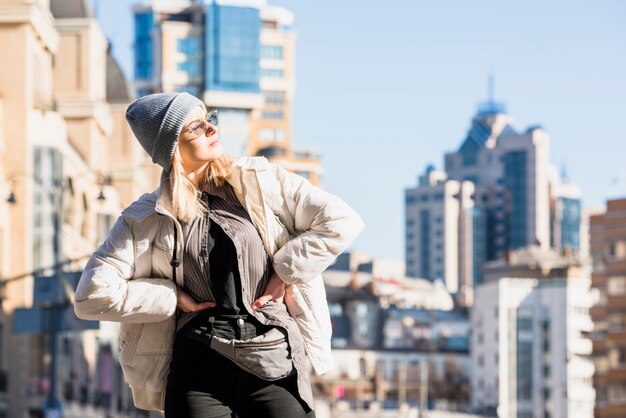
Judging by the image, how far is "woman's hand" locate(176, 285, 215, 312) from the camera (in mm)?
6051

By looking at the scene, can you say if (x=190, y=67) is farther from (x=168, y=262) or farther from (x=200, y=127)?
(x=168, y=262)

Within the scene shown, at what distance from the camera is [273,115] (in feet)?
606

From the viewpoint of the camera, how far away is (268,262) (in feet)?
20.4

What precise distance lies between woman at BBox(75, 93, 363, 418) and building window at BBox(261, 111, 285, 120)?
177m

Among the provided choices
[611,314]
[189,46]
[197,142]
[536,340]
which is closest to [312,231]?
[197,142]

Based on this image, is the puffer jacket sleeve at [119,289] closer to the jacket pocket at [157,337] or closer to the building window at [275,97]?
the jacket pocket at [157,337]

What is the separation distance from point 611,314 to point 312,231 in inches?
3589

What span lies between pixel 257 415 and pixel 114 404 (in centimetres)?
6240

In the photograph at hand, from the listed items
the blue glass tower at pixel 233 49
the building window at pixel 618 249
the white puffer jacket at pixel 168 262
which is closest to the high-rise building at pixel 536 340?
the blue glass tower at pixel 233 49

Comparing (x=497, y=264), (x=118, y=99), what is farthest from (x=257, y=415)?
(x=497, y=264)

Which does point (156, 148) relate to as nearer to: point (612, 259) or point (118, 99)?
point (118, 99)

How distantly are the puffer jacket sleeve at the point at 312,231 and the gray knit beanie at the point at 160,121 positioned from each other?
0.43 m

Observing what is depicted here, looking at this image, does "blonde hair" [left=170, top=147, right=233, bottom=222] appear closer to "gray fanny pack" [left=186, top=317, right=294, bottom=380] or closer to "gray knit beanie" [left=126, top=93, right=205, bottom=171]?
"gray knit beanie" [left=126, top=93, right=205, bottom=171]

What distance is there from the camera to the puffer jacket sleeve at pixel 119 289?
598 cm
